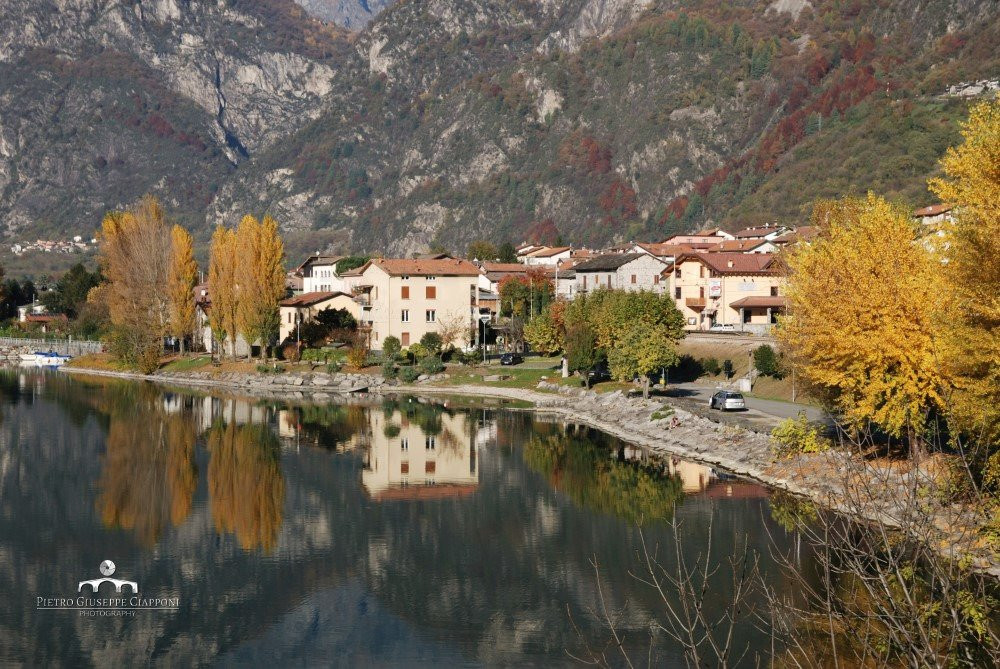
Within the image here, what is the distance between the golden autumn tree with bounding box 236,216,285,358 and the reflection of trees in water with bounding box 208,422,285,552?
92.4ft

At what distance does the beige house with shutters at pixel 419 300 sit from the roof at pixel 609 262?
42.0 feet

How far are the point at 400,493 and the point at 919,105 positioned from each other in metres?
137

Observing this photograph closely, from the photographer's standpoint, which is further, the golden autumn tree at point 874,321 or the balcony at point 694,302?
the balcony at point 694,302

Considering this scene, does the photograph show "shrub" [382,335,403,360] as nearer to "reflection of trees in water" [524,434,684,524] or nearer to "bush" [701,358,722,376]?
"bush" [701,358,722,376]

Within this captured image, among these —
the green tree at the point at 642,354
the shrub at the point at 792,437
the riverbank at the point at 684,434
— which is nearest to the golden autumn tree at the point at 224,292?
the riverbank at the point at 684,434

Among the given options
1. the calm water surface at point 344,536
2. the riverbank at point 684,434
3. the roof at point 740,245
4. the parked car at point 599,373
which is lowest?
the calm water surface at point 344,536

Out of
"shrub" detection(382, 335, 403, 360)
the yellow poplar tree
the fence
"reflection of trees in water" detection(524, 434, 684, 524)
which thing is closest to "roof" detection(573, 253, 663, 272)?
"shrub" detection(382, 335, 403, 360)

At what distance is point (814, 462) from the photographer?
142 ft

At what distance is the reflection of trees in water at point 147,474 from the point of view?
132 ft

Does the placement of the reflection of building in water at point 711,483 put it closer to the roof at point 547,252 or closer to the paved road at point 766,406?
the paved road at point 766,406

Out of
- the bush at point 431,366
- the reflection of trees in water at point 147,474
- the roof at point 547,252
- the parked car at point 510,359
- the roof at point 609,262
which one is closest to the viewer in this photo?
the reflection of trees in water at point 147,474

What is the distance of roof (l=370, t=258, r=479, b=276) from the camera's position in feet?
302

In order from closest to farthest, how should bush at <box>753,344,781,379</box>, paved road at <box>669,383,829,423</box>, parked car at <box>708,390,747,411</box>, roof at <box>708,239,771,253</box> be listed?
paved road at <box>669,383,829,423</box> → parked car at <box>708,390,747,411</box> → bush at <box>753,344,781,379</box> → roof at <box>708,239,771,253</box>

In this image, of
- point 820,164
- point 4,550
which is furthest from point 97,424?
point 820,164
